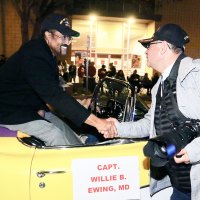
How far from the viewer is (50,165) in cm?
254

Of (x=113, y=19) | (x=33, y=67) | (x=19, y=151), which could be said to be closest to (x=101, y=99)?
(x=33, y=67)

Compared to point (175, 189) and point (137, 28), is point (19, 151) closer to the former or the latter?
point (175, 189)

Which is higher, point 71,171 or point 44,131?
point 44,131

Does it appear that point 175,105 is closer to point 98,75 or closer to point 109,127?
point 109,127

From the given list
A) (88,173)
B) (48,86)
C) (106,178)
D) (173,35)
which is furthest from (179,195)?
(48,86)

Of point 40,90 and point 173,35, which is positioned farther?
point 40,90

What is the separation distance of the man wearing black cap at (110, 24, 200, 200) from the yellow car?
23 centimetres

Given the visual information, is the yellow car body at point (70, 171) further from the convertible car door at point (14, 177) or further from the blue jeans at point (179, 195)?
the blue jeans at point (179, 195)

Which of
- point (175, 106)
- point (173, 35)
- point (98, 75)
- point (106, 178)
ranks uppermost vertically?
point (173, 35)

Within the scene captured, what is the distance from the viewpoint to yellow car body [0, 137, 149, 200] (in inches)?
98.7

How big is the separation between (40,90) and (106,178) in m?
0.93

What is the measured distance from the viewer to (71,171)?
254 centimetres

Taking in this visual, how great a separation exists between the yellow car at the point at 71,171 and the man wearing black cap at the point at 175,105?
23cm

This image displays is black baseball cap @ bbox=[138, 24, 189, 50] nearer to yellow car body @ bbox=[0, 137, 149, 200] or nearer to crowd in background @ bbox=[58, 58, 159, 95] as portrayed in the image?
yellow car body @ bbox=[0, 137, 149, 200]
